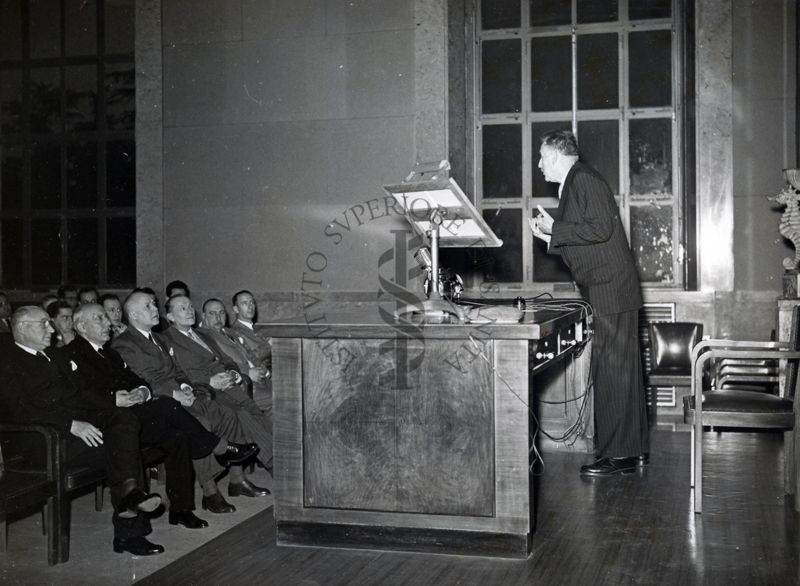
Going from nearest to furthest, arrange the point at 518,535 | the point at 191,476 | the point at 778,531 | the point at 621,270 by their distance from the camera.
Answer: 1. the point at 518,535
2. the point at 778,531
3. the point at 191,476
4. the point at 621,270

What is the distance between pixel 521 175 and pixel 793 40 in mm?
2519

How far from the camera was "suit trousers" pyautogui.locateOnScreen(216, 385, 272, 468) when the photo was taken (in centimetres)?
491

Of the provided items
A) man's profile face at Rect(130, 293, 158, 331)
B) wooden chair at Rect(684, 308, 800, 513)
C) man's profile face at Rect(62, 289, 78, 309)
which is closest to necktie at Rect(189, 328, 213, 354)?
man's profile face at Rect(130, 293, 158, 331)

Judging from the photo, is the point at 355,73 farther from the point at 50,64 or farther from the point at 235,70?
the point at 50,64

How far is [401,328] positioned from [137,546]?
153 centimetres

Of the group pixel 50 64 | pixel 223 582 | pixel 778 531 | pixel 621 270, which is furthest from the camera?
pixel 50 64

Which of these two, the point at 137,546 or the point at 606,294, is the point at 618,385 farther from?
the point at 137,546

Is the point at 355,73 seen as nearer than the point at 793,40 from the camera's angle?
No

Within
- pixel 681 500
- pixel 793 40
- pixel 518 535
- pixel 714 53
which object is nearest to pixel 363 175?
pixel 714 53

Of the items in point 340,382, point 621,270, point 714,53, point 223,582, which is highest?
point 714,53

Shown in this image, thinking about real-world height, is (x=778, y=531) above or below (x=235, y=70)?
below

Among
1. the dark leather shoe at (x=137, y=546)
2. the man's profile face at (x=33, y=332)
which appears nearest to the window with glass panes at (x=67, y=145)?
the man's profile face at (x=33, y=332)

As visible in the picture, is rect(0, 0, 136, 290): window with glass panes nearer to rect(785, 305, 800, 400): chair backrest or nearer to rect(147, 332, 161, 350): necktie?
rect(147, 332, 161, 350): necktie

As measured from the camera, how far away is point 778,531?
4.05m
